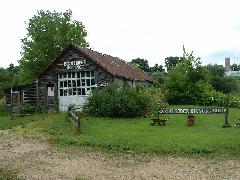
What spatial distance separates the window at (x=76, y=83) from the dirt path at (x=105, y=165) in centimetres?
1585

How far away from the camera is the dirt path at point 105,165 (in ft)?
42.9

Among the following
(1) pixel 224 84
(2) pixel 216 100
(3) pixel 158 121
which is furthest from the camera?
(1) pixel 224 84

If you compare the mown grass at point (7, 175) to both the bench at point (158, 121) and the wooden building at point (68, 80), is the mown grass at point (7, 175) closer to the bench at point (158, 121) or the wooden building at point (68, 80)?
the bench at point (158, 121)

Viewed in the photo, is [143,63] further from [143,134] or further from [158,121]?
[143,134]

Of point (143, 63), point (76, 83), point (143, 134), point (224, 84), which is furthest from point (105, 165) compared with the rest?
point (143, 63)

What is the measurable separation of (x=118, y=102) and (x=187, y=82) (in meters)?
14.7

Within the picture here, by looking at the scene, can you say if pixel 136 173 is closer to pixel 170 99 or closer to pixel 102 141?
pixel 102 141

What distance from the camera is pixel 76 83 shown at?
34125mm

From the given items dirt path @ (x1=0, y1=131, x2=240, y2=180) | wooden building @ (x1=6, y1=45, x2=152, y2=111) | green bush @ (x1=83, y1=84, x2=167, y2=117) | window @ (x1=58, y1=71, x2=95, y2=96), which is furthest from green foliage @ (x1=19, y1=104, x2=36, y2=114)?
dirt path @ (x1=0, y1=131, x2=240, y2=180)

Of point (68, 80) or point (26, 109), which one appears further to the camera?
point (26, 109)

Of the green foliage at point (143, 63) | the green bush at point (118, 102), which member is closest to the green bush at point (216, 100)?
the green bush at point (118, 102)

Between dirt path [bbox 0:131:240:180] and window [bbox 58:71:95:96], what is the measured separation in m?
15.8

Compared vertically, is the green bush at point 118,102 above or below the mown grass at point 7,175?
above

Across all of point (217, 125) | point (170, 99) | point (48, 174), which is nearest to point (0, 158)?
point (48, 174)
